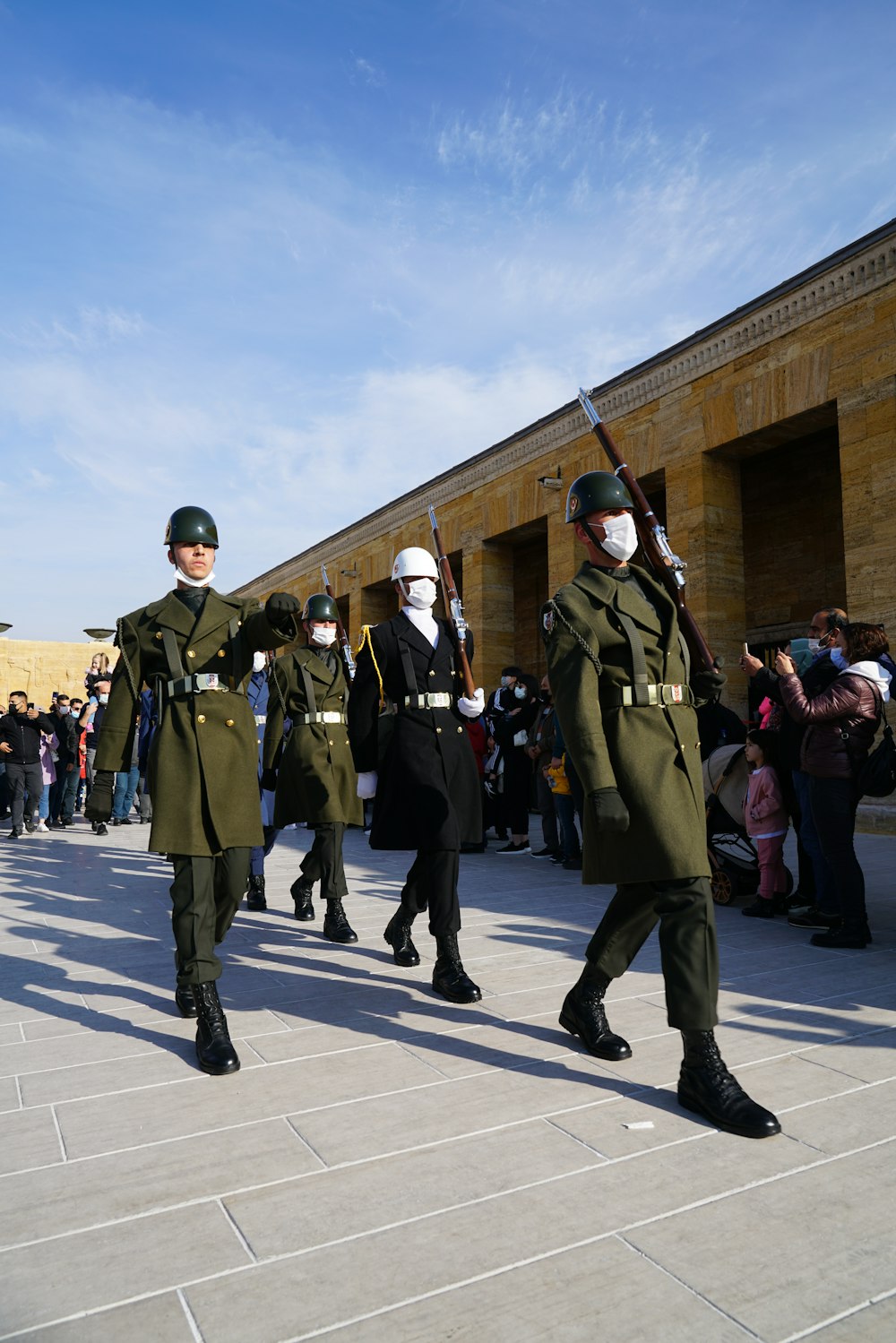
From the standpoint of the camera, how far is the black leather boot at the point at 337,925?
18.6ft

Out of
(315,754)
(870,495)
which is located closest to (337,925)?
(315,754)

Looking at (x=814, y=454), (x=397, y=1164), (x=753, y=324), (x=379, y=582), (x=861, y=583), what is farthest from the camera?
(x=379, y=582)

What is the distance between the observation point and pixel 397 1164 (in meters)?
2.61

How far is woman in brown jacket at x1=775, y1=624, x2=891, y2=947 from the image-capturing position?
523cm

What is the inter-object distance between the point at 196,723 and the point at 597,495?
186cm

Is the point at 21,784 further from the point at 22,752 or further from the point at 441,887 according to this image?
the point at 441,887

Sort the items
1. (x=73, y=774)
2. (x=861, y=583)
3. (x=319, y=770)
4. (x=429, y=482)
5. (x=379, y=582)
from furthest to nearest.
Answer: (x=379, y=582) < (x=429, y=482) < (x=73, y=774) < (x=861, y=583) < (x=319, y=770)

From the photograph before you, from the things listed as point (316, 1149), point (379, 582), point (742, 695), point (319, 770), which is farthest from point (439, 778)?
point (379, 582)

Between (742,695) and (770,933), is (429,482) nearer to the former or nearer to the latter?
(742,695)

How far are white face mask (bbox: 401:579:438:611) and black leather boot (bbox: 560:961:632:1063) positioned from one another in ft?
6.97

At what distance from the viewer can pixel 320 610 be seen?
Answer: 6.59m

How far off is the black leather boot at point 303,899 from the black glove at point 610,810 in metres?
3.61

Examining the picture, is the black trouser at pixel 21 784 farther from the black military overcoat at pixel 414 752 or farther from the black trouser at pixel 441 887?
the black trouser at pixel 441 887

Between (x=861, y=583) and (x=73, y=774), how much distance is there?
11.0 m
